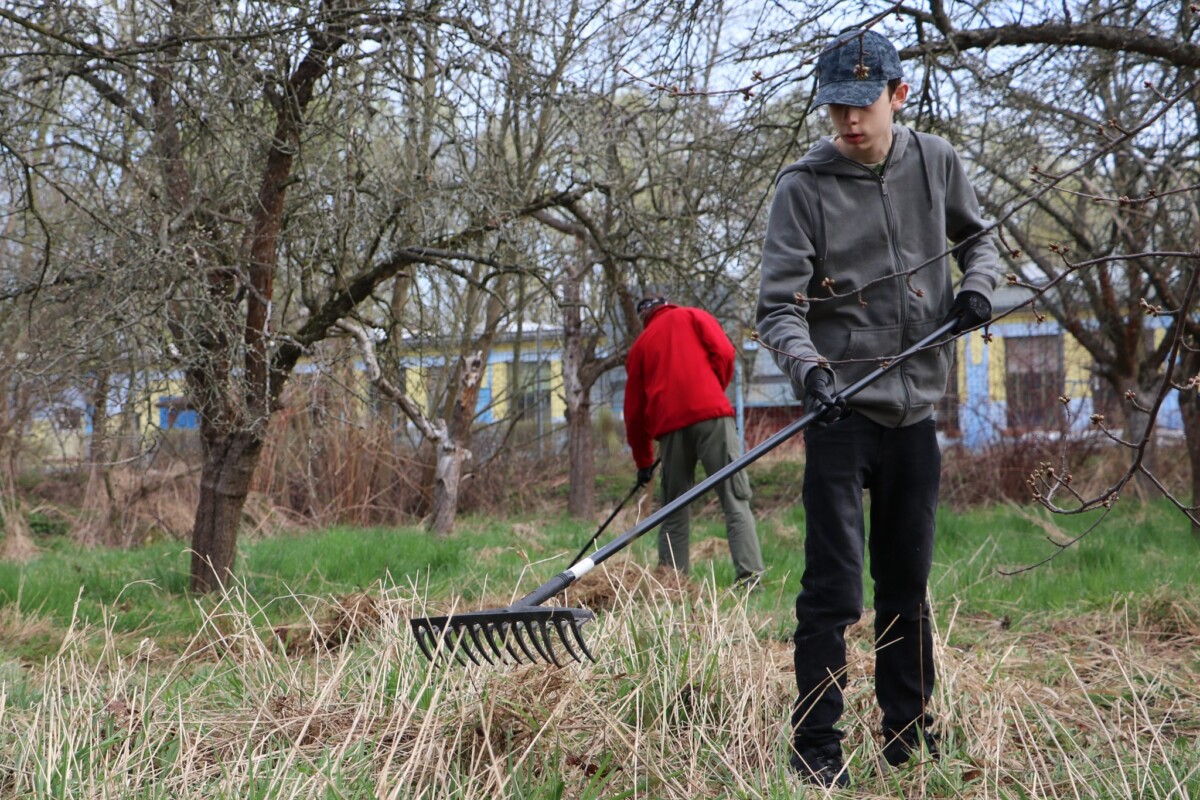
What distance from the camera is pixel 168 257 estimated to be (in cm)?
528

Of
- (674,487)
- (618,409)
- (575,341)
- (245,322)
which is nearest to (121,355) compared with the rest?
(245,322)

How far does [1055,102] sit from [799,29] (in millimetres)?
1835

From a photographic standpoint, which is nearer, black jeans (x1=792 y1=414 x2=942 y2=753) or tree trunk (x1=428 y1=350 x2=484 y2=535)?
black jeans (x1=792 y1=414 x2=942 y2=753)

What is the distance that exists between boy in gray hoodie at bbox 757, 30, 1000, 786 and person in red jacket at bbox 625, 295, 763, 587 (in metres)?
3.13

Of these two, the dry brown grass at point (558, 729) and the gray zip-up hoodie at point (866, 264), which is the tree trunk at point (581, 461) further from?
the gray zip-up hoodie at point (866, 264)

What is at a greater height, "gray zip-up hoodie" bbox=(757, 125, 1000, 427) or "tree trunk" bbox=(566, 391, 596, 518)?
"gray zip-up hoodie" bbox=(757, 125, 1000, 427)

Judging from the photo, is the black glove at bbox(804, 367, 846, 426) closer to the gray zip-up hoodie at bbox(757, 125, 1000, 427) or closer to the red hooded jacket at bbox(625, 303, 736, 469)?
the gray zip-up hoodie at bbox(757, 125, 1000, 427)

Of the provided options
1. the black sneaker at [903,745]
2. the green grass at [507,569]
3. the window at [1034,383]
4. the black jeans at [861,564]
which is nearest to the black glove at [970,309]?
the black jeans at [861,564]

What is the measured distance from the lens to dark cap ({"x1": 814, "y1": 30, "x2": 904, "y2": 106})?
9.80ft

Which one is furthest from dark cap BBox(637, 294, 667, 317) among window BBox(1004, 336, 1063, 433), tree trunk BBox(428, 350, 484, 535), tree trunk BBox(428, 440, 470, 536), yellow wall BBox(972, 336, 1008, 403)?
yellow wall BBox(972, 336, 1008, 403)

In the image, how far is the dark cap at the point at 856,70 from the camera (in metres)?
2.99

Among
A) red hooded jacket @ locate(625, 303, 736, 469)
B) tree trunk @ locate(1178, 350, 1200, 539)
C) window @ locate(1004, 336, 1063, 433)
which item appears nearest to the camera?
red hooded jacket @ locate(625, 303, 736, 469)

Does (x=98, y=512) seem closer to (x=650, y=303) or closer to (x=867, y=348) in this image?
(x=650, y=303)

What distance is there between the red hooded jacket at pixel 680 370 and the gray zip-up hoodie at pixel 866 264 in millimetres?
3271
